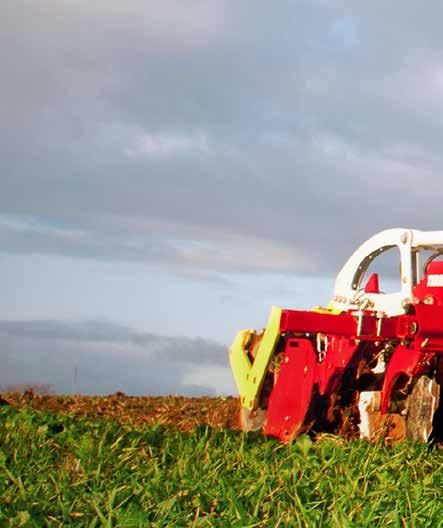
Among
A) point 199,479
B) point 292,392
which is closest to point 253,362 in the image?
point 292,392

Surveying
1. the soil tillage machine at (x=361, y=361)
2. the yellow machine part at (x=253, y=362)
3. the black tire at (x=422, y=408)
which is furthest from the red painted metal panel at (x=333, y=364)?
the black tire at (x=422, y=408)

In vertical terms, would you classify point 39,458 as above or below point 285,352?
below

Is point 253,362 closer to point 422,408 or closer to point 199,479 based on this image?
point 422,408

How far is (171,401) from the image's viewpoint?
14.0m

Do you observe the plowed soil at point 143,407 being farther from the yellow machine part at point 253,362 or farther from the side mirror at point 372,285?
the side mirror at point 372,285

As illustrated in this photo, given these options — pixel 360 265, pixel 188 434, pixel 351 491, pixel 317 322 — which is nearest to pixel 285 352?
pixel 317 322

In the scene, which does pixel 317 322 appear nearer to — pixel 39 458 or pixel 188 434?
pixel 188 434

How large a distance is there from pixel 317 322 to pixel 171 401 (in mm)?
5548

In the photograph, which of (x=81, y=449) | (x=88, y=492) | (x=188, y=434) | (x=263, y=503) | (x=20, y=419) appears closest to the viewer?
(x=263, y=503)

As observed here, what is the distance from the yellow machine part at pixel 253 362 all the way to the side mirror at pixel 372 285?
1250 millimetres

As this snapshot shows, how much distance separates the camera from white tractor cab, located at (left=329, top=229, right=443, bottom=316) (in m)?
9.26

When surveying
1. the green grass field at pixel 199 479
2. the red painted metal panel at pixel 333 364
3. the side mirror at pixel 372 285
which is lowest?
the green grass field at pixel 199 479

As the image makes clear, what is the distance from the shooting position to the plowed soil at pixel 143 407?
11.3 m

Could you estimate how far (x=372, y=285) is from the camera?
33.6ft
